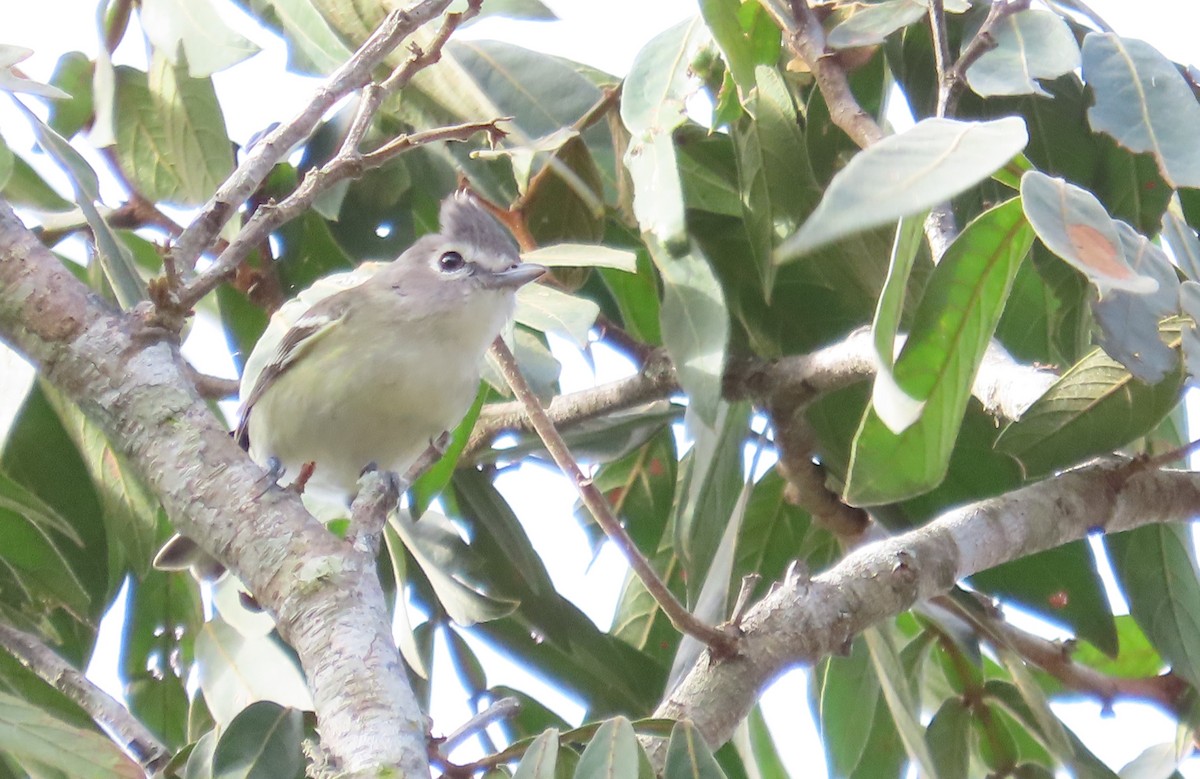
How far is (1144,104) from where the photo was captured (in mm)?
1691

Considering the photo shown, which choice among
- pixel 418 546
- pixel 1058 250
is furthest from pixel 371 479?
pixel 1058 250

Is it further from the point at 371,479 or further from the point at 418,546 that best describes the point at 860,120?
the point at 418,546

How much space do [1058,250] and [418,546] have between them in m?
1.23

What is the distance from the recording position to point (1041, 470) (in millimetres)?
1781

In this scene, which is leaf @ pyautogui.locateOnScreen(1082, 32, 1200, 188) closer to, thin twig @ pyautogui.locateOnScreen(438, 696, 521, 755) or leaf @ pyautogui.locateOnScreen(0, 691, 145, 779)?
thin twig @ pyautogui.locateOnScreen(438, 696, 521, 755)

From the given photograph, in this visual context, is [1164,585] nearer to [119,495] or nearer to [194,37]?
[119,495]

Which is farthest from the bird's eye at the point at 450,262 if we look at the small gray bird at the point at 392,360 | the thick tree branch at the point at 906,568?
the thick tree branch at the point at 906,568

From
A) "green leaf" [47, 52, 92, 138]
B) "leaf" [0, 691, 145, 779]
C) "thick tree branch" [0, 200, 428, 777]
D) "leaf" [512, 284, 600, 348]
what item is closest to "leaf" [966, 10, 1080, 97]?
"leaf" [512, 284, 600, 348]

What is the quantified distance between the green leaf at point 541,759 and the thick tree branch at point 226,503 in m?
0.21

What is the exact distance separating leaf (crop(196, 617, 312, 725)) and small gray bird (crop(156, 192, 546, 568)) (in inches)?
13.2

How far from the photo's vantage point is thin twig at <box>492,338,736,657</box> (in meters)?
1.48

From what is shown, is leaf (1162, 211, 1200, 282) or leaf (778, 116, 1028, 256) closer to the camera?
leaf (778, 116, 1028, 256)

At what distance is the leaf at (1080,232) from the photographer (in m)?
1.18

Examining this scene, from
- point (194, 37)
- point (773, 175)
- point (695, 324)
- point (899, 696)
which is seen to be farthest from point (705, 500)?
point (194, 37)
